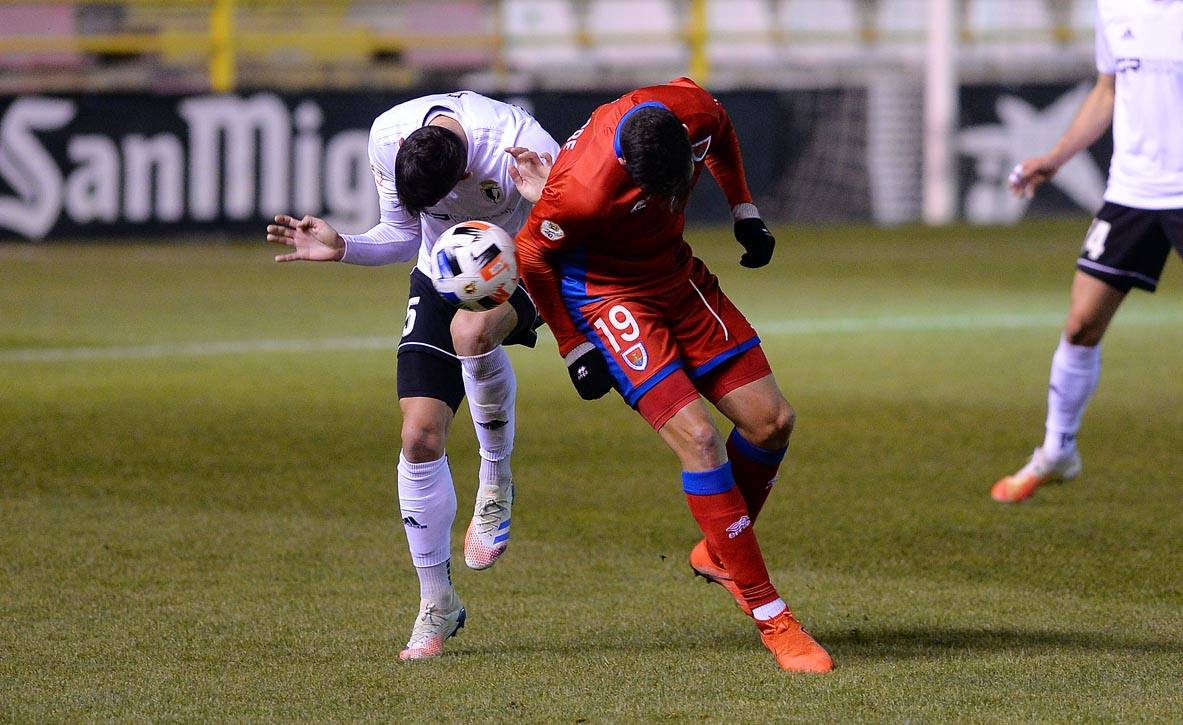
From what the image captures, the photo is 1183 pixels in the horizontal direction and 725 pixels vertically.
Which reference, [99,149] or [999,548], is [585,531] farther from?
[99,149]

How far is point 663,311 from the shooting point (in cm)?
530

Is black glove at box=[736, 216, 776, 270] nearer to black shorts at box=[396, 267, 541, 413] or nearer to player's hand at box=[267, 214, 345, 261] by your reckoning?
→ black shorts at box=[396, 267, 541, 413]

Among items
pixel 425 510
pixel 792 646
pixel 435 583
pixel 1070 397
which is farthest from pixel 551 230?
pixel 1070 397

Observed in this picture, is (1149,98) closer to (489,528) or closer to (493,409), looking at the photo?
(493,409)

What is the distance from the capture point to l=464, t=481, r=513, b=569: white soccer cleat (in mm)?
5891

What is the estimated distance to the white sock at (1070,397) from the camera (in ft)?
24.5

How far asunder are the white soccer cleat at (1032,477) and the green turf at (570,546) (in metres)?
0.09

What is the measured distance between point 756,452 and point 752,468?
0.08m

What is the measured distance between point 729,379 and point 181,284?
11.1m

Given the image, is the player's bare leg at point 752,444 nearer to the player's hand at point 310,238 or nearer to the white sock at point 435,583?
the white sock at point 435,583

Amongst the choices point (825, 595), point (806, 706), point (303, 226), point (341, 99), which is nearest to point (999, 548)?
point (825, 595)

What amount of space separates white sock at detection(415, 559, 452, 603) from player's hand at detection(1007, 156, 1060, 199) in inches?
126

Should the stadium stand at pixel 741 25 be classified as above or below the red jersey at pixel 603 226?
below

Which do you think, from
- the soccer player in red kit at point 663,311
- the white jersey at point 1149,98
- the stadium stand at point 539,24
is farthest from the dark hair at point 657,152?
the stadium stand at point 539,24
